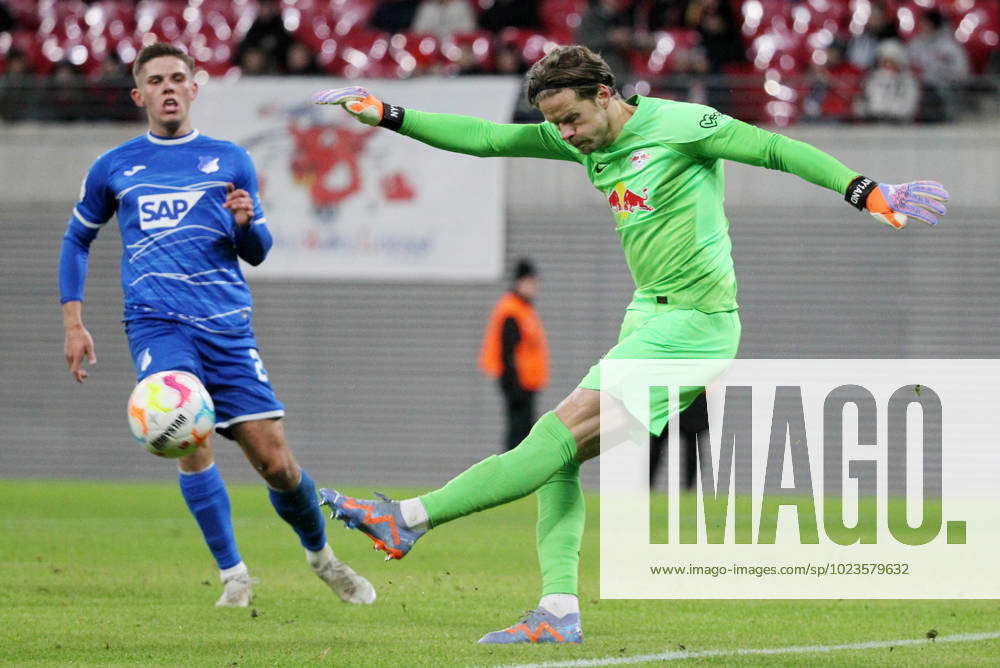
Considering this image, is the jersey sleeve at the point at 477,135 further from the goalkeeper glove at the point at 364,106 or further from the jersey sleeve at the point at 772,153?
the jersey sleeve at the point at 772,153

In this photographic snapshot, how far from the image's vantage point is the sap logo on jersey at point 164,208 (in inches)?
275

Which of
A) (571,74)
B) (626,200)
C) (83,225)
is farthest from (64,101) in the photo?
(571,74)

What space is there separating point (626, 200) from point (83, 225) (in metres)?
2.72

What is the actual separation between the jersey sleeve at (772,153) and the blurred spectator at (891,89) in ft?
35.2

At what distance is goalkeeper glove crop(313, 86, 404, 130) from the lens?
6035 mm

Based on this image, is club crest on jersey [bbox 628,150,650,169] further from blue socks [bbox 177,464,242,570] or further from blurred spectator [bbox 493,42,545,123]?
blurred spectator [bbox 493,42,545,123]

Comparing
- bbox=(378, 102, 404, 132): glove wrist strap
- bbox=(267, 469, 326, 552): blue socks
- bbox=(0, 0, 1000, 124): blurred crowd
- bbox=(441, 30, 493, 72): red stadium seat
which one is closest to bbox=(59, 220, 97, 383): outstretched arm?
bbox=(267, 469, 326, 552): blue socks

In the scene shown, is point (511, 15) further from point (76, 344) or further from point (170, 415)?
point (170, 415)

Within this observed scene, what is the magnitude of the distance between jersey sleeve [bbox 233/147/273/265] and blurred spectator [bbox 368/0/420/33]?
10795mm

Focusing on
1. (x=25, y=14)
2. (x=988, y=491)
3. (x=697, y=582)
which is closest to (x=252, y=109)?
(x=25, y=14)

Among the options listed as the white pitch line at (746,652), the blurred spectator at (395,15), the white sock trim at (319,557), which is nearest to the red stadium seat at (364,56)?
the blurred spectator at (395,15)

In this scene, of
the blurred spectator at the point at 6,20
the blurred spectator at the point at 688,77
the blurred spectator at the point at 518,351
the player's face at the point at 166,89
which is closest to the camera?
the player's face at the point at 166,89

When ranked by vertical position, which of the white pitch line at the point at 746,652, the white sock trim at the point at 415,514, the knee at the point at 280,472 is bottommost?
the white pitch line at the point at 746,652

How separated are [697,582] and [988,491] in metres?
8.10
